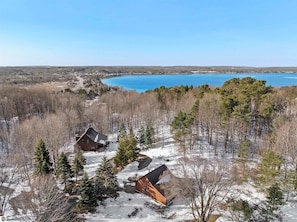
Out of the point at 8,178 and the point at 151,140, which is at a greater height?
the point at 151,140

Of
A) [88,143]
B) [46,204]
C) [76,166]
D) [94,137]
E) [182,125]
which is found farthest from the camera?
[94,137]

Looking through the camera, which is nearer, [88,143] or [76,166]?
[76,166]

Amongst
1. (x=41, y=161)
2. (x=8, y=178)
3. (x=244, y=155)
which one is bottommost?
(x=8, y=178)

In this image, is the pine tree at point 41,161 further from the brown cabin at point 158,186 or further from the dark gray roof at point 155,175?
the dark gray roof at point 155,175

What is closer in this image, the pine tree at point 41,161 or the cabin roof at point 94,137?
the pine tree at point 41,161

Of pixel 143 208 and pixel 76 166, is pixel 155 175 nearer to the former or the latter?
pixel 143 208

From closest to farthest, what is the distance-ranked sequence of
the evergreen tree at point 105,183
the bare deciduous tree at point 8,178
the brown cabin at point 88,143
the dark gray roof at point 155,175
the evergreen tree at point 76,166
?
the bare deciduous tree at point 8,178 → the evergreen tree at point 105,183 → the dark gray roof at point 155,175 → the evergreen tree at point 76,166 → the brown cabin at point 88,143

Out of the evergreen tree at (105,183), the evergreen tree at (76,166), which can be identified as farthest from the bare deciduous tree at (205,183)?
the evergreen tree at (76,166)

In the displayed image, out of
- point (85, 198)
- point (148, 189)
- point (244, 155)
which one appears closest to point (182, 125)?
point (244, 155)
